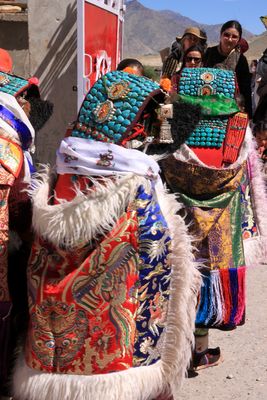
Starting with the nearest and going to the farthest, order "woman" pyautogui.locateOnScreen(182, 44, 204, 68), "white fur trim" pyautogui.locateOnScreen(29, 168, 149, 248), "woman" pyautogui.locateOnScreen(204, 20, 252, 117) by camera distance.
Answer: "white fur trim" pyautogui.locateOnScreen(29, 168, 149, 248) → "woman" pyautogui.locateOnScreen(182, 44, 204, 68) → "woman" pyautogui.locateOnScreen(204, 20, 252, 117)

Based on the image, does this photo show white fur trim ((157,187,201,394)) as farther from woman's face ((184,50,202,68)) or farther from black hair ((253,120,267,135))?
woman's face ((184,50,202,68))

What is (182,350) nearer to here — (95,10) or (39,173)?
(39,173)

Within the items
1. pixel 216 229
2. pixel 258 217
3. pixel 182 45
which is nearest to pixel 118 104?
pixel 216 229

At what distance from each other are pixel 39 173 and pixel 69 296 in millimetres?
500

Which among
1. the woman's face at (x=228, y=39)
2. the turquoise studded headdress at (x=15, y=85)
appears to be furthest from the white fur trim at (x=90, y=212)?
the woman's face at (x=228, y=39)

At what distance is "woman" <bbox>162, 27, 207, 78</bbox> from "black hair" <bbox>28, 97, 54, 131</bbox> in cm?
251

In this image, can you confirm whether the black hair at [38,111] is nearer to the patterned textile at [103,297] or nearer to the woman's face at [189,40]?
the patterned textile at [103,297]

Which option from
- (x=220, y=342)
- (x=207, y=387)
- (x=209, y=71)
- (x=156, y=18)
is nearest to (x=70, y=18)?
(x=209, y=71)

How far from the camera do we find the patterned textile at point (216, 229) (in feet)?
9.54

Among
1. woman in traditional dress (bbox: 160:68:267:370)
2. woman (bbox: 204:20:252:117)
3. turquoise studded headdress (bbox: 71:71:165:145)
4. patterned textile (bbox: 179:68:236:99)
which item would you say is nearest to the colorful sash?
turquoise studded headdress (bbox: 71:71:165:145)

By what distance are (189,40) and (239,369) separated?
304 centimetres

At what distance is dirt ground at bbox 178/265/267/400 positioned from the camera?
10.7ft

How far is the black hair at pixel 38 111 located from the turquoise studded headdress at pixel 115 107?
0.63 m

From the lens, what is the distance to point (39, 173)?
7.39 ft
